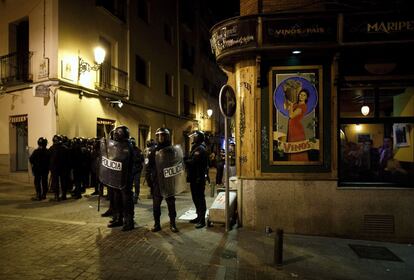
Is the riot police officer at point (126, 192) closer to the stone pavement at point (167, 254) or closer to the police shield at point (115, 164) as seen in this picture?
the police shield at point (115, 164)

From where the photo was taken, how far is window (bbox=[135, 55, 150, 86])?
1996 cm

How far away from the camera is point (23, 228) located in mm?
7520

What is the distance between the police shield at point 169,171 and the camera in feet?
23.9

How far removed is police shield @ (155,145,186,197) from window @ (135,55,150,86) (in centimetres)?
1325

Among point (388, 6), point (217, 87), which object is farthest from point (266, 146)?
point (217, 87)

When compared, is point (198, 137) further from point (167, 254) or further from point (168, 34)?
point (168, 34)

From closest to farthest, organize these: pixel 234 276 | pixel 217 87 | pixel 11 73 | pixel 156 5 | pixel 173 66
Result: pixel 234 276, pixel 11 73, pixel 156 5, pixel 173 66, pixel 217 87

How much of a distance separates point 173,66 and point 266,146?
18888 mm

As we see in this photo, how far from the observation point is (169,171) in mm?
7367

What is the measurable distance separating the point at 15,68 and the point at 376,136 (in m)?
14.2

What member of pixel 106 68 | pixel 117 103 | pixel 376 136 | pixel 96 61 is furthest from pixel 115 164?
pixel 106 68

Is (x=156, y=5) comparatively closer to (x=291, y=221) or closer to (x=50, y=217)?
(x=50, y=217)

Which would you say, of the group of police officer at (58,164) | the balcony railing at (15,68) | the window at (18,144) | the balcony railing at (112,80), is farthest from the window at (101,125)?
the group of police officer at (58,164)

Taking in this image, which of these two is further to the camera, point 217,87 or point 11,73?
point 217,87
